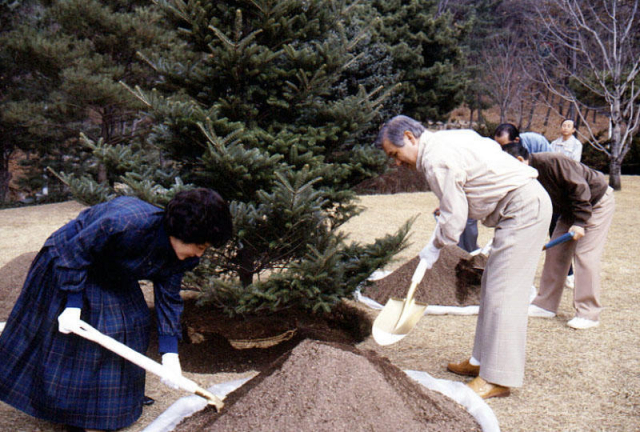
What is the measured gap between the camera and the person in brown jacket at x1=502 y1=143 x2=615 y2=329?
11.8 ft

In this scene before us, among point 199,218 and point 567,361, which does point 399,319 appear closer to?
point 199,218

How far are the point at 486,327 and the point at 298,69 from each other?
6.39ft

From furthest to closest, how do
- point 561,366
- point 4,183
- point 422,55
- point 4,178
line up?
point 422,55 < point 4,183 < point 4,178 < point 561,366

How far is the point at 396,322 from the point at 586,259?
1861 millimetres

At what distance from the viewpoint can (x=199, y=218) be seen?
203 centimetres

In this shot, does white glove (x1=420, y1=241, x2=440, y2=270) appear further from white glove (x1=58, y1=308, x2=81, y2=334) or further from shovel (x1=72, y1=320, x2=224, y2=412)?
white glove (x1=58, y1=308, x2=81, y2=334)

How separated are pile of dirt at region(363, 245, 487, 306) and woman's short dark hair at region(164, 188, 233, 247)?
2.63 m

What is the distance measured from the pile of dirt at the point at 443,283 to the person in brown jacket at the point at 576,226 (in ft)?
1.89

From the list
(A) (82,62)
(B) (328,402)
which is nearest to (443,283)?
(B) (328,402)

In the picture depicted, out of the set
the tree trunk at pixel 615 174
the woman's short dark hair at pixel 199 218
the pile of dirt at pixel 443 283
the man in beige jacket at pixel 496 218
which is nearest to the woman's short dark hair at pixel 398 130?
the man in beige jacket at pixel 496 218

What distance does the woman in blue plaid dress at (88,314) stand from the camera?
216 centimetres

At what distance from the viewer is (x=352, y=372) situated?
2.38 metres

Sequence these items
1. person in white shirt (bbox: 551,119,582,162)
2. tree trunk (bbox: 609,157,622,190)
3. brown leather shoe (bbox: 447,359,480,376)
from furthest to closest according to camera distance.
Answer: tree trunk (bbox: 609,157,622,190) < person in white shirt (bbox: 551,119,582,162) < brown leather shoe (bbox: 447,359,480,376)


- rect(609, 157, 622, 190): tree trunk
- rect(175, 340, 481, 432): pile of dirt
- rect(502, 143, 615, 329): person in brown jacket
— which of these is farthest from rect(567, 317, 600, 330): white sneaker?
rect(609, 157, 622, 190): tree trunk
